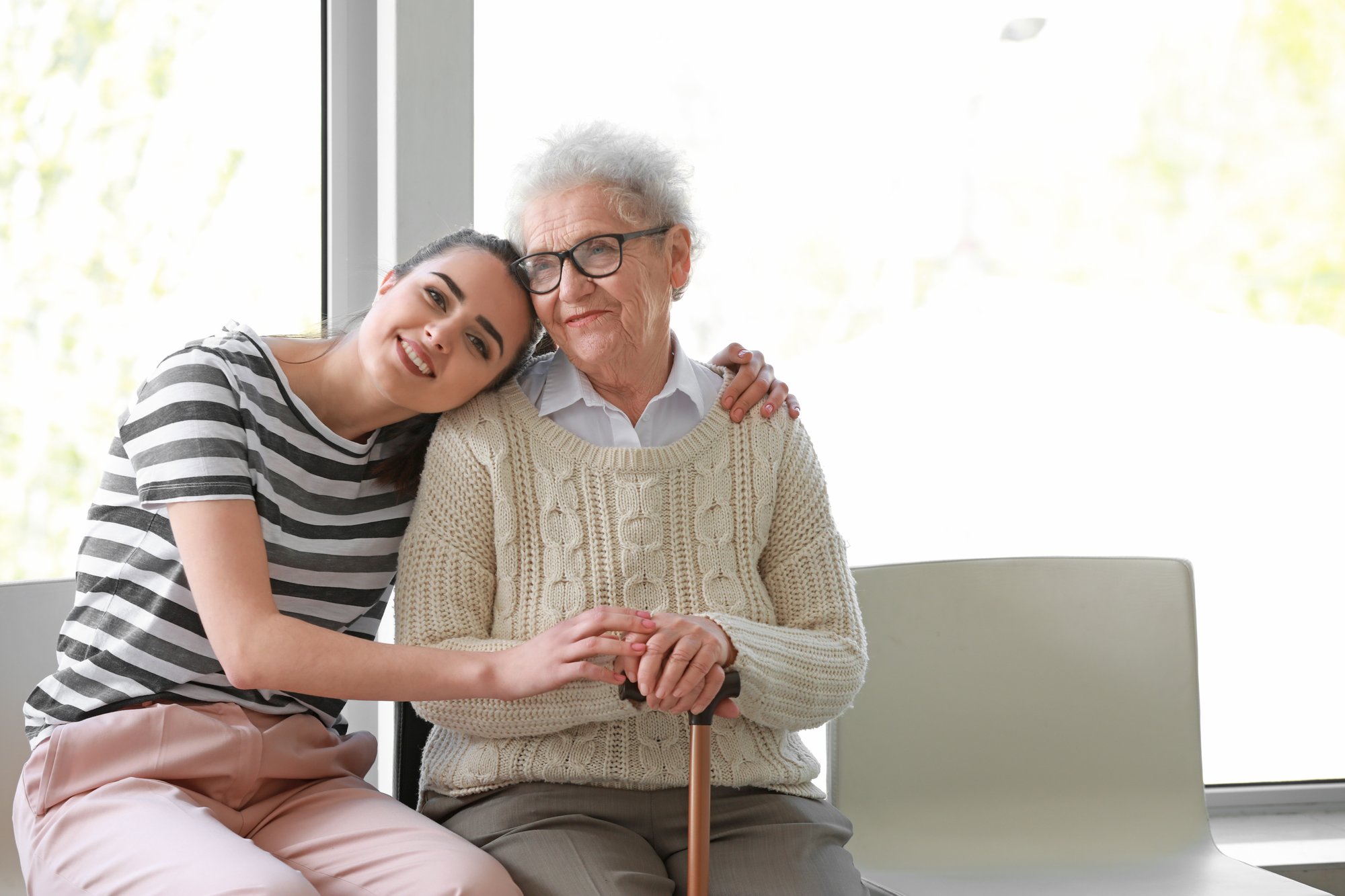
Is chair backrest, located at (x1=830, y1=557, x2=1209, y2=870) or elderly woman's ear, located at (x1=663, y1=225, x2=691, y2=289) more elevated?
elderly woman's ear, located at (x1=663, y1=225, x2=691, y2=289)

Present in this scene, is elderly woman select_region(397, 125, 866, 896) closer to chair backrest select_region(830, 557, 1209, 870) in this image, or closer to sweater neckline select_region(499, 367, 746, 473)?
sweater neckline select_region(499, 367, 746, 473)

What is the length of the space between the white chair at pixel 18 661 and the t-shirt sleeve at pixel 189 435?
39 cm

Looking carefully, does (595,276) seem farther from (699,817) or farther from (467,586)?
(699,817)

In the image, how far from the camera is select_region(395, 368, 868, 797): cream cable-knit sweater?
1.48 metres

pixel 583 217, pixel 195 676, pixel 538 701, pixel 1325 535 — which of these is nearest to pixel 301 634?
pixel 195 676

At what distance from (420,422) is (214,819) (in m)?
0.60

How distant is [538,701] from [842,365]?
3.79ft

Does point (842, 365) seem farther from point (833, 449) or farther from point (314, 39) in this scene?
point (314, 39)

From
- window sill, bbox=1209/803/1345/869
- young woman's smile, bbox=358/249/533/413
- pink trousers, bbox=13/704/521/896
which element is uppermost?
young woman's smile, bbox=358/249/533/413

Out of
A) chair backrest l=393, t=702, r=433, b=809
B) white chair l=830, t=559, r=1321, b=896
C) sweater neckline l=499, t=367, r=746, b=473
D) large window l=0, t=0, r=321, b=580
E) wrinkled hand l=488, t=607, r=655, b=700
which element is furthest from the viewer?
large window l=0, t=0, r=321, b=580

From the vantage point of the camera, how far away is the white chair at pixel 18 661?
159cm

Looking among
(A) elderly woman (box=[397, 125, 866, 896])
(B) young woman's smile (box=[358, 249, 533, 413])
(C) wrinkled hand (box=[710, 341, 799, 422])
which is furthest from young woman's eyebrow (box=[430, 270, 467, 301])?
(C) wrinkled hand (box=[710, 341, 799, 422])

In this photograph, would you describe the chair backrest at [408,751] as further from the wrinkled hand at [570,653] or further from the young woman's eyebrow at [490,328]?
the young woman's eyebrow at [490,328]

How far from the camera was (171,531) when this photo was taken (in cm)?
141
